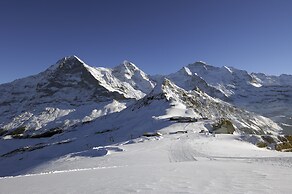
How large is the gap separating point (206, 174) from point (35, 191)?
7726 mm

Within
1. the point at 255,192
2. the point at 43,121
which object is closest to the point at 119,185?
the point at 255,192

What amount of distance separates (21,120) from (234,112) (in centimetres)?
13474

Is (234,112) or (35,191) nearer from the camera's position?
(35,191)

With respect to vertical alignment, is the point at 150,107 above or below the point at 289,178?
above

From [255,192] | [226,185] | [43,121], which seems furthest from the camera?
[43,121]

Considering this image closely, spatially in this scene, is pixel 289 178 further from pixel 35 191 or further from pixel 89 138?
pixel 89 138

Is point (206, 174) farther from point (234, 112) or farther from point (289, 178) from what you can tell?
point (234, 112)

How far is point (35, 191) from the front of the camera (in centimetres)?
1185

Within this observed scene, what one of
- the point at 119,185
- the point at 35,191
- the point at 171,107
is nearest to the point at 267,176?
the point at 119,185


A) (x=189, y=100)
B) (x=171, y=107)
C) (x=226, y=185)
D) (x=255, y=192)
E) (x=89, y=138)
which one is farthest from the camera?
(x=189, y=100)

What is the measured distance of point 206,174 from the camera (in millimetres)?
14594

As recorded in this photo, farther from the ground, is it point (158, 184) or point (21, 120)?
point (21, 120)

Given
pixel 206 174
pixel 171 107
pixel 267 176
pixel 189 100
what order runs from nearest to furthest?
1. pixel 267 176
2. pixel 206 174
3. pixel 171 107
4. pixel 189 100

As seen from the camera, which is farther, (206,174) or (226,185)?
(206,174)
